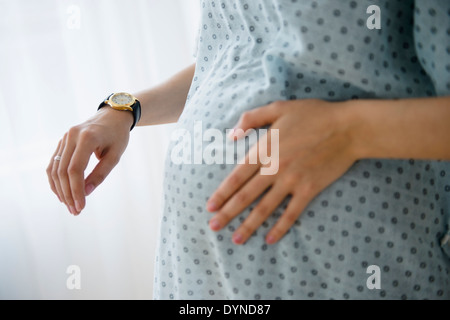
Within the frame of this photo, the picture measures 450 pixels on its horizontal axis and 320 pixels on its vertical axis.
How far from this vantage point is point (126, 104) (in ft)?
2.50

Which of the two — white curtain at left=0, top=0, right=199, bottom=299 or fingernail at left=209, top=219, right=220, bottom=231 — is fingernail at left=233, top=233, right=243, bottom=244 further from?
→ white curtain at left=0, top=0, right=199, bottom=299

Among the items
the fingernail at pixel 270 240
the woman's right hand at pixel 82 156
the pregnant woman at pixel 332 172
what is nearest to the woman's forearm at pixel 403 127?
the pregnant woman at pixel 332 172

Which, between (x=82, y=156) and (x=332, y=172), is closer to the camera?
(x=332, y=172)

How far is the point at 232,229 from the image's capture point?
1.76 feet

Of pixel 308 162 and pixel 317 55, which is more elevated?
pixel 317 55

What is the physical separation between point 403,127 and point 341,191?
0.10 m

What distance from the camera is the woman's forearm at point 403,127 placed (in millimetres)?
458

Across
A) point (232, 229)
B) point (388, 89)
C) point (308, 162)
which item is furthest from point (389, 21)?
point (232, 229)

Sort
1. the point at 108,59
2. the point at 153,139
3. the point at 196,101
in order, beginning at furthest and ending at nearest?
the point at 153,139, the point at 108,59, the point at 196,101

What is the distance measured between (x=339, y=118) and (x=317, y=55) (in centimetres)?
9

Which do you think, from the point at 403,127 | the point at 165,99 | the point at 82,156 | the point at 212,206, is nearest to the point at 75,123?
the point at 165,99

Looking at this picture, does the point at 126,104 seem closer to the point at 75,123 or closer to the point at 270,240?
the point at 270,240

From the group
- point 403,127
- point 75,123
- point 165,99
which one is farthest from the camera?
point 75,123
